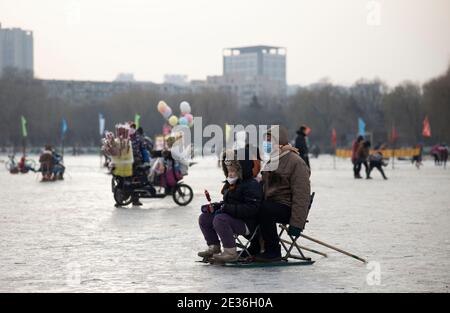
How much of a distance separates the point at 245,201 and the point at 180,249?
186cm

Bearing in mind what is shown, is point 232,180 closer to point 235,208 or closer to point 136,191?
point 235,208

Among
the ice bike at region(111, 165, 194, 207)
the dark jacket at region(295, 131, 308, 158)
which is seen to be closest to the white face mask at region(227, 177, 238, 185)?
the ice bike at region(111, 165, 194, 207)

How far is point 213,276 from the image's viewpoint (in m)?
9.73

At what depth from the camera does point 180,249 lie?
39.5 ft

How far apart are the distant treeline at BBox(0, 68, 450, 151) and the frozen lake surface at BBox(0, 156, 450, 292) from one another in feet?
300

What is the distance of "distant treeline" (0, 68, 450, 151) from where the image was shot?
374ft

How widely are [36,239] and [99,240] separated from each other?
86 cm

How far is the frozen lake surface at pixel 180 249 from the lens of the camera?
919 cm

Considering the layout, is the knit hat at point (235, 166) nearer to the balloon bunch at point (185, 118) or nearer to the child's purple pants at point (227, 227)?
the child's purple pants at point (227, 227)

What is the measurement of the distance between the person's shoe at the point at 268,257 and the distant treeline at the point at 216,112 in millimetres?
99112
